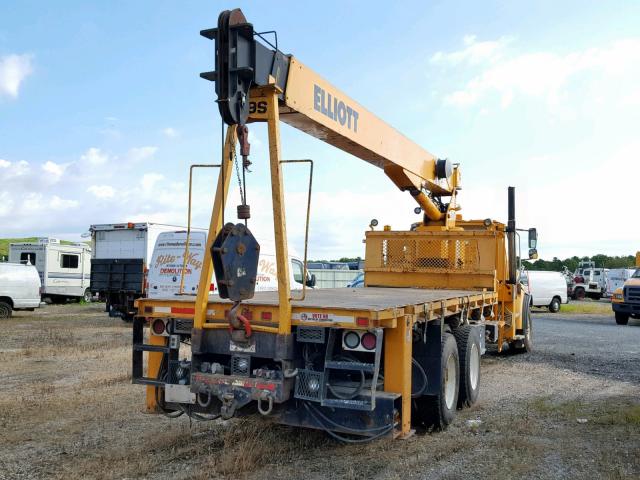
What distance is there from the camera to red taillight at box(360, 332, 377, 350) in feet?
16.9

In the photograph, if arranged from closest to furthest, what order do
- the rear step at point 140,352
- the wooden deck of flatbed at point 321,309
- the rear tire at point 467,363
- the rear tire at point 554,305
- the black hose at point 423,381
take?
the wooden deck of flatbed at point 321,309 < the rear step at point 140,352 < the black hose at point 423,381 < the rear tire at point 467,363 < the rear tire at point 554,305

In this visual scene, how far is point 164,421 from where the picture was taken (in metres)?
6.93

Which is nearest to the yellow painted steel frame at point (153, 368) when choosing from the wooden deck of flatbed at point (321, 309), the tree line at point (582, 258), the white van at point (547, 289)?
the wooden deck of flatbed at point (321, 309)

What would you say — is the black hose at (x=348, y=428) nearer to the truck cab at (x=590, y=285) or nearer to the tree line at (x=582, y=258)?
the truck cab at (x=590, y=285)

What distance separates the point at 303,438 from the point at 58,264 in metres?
22.5

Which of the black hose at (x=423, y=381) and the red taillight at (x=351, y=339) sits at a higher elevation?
the red taillight at (x=351, y=339)

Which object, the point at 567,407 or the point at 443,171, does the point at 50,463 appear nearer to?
the point at 567,407

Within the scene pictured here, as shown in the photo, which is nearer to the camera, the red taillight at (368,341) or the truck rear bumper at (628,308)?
the red taillight at (368,341)

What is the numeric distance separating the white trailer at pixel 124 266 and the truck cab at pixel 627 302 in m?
15.1

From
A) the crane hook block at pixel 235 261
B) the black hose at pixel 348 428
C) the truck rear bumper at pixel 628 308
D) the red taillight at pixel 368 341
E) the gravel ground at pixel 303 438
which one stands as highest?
the crane hook block at pixel 235 261

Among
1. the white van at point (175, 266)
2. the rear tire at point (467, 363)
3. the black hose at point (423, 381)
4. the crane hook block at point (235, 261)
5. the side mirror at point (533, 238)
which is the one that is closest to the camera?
the crane hook block at point (235, 261)

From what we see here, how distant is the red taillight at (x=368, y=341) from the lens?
516 cm

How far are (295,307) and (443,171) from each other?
5701mm

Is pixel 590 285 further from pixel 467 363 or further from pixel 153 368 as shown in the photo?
pixel 153 368
